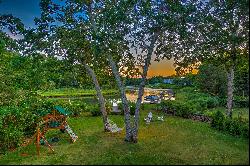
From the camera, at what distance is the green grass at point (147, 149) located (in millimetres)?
17578

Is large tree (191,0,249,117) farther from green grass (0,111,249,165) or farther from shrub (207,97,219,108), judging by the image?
shrub (207,97,219,108)

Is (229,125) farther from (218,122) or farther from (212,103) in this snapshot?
(212,103)

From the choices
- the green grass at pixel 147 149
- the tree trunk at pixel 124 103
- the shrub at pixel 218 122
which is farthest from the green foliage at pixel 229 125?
the tree trunk at pixel 124 103

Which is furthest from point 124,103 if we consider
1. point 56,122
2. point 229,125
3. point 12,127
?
point 229,125

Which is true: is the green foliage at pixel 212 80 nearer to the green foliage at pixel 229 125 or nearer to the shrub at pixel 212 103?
the shrub at pixel 212 103

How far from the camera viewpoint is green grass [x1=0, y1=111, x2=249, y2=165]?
1758cm

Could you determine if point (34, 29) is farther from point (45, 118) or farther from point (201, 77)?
point (201, 77)

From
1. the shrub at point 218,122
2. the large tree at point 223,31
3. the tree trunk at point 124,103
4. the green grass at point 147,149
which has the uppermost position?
the large tree at point 223,31

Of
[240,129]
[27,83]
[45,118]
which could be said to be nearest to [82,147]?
[45,118]

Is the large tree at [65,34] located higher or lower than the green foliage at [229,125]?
higher

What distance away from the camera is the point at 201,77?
2495 inches

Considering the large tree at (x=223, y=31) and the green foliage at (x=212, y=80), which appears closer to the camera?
the large tree at (x=223, y=31)

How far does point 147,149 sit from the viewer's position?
2083cm

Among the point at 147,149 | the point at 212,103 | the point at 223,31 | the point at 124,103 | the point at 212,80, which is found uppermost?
the point at 223,31
